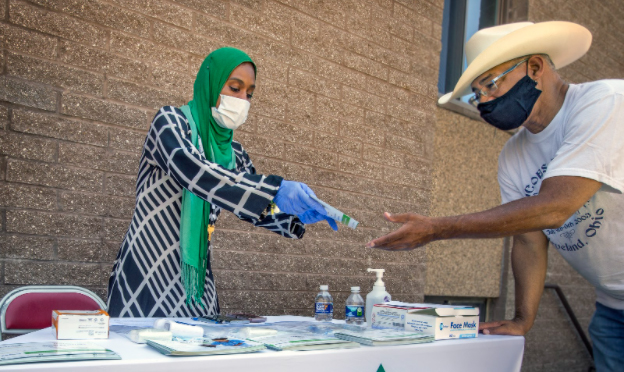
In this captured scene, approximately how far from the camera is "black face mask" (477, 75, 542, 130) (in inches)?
90.0

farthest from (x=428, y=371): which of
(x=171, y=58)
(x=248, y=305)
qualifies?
(x=171, y=58)

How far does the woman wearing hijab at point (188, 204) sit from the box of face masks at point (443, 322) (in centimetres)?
43

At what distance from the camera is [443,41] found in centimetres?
539

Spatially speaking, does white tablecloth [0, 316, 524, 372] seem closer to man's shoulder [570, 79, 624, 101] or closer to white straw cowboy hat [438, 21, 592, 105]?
man's shoulder [570, 79, 624, 101]

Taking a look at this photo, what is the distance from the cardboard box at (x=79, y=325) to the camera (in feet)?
4.27

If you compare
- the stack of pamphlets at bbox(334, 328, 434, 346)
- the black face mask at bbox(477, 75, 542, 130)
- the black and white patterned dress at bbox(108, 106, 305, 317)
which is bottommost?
the stack of pamphlets at bbox(334, 328, 434, 346)

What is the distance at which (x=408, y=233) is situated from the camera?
1.89 meters

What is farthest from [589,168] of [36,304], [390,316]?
[36,304]

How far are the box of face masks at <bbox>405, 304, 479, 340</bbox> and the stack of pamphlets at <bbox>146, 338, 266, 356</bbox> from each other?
67 cm

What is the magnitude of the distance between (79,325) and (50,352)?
0.29 metres

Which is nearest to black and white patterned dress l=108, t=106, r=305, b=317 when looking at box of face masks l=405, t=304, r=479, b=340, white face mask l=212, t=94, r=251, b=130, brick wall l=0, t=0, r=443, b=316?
white face mask l=212, t=94, r=251, b=130

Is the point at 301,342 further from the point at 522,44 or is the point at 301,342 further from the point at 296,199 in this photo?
the point at 522,44

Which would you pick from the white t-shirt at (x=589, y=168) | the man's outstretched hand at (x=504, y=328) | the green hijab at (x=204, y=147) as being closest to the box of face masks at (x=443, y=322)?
the man's outstretched hand at (x=504, y=328)

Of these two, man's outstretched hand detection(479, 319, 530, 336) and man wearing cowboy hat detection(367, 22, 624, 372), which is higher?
man wearing cowboy hat detection(367, 22, 624, 372)
